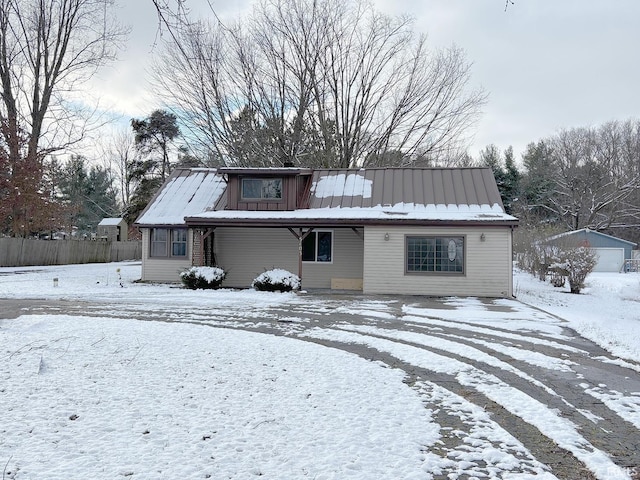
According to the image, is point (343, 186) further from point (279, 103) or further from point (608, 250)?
point (608, 250)

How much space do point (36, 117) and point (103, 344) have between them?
2401 centimetres

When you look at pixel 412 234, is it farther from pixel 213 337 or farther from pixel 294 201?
pixel 213 337

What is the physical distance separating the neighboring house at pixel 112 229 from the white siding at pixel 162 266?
27.9m

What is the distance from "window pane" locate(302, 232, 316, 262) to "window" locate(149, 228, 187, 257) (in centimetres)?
443

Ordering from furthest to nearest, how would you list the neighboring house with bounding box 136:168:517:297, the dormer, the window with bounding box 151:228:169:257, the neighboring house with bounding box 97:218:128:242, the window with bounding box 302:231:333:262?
the neighboring house with bounding box 97:218:128:242 → the window with bounding box 151:228:169:257 → the window with bounding box 302:231:333:262 → the dormer → the neighboring house with bounding box 136:168:517:297

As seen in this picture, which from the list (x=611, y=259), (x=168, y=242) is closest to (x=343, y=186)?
(x=168, y=242)

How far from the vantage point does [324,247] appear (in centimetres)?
1666

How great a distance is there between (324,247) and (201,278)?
14.4ft

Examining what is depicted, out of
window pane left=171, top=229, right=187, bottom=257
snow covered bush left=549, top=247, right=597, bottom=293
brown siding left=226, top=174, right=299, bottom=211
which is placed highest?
brown siding left=226, top=174, right=299, bottom=211

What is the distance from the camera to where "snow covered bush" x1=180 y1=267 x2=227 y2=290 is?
15.1 meters

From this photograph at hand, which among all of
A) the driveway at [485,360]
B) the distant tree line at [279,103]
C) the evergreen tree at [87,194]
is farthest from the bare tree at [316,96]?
the evergreen tree at [87,194]

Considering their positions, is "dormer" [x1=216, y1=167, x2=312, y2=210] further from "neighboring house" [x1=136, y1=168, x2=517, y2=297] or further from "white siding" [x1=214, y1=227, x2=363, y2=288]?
"white siding" [x1=214, y1=227, x2=363, y2=288]

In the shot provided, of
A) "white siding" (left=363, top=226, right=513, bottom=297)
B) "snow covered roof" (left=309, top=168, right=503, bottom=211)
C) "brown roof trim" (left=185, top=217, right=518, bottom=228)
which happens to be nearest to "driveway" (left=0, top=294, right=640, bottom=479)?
"white siding" (left=363, top=226, right=513, bottom=297)

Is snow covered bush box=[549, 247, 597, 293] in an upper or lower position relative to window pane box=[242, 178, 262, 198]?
lower
